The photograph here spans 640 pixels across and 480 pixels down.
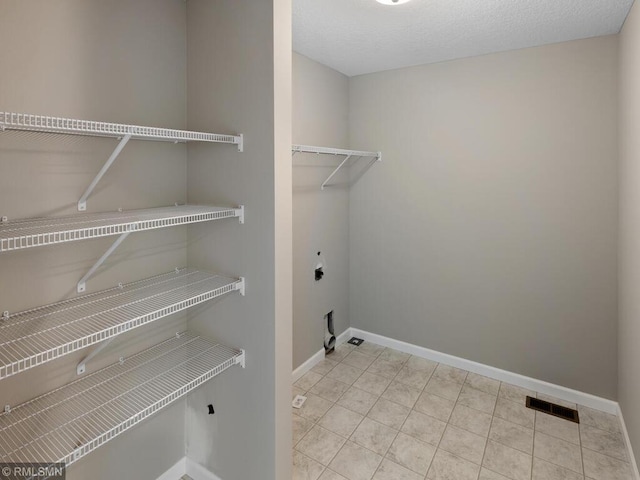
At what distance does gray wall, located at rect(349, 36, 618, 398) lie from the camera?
2.41 m

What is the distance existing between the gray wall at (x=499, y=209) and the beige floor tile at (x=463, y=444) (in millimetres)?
814

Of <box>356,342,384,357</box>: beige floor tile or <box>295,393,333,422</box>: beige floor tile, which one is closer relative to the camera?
<box>295,393,333,422</box>: beige floor tile

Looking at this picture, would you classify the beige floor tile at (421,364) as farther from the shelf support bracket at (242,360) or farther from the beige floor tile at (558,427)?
the shelf support bracket at (242,360)

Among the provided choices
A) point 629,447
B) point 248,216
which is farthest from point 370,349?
point 248,216

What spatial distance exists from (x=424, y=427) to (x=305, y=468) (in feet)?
2.62

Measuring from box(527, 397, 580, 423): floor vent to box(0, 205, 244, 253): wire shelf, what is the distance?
2.44 meters

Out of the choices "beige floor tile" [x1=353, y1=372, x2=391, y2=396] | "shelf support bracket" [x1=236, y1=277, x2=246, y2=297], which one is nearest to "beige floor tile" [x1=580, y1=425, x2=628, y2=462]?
"beige floor tile" [x1=353, y1=372, x2=391, y2=396]

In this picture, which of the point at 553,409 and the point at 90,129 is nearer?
the point at 90,129

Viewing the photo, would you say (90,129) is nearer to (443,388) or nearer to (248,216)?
(248,216)

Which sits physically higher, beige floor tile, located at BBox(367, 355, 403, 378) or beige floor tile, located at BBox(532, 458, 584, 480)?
beige floor tile, located at BBox(367, 355, 403, 378)

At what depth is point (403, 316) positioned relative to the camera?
3.27 m

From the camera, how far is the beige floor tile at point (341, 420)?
7.50ft

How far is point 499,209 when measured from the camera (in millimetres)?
2734

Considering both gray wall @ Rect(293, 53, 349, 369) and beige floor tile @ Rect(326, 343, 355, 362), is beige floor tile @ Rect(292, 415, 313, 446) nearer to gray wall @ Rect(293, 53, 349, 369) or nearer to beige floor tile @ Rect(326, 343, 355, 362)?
gray wall @ Rect(293, 53, 349, 369)
